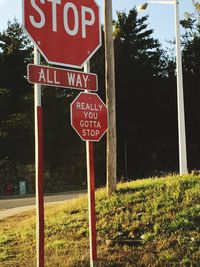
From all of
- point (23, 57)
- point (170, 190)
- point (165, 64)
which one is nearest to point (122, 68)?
point (165, 64)

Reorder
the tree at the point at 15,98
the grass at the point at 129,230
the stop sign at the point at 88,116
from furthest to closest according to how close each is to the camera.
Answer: the tree at the point at 15,98 < the grass at the point at 129,230 < the stop sign at the point at 88,116

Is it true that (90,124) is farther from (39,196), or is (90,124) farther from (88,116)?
(39,196)

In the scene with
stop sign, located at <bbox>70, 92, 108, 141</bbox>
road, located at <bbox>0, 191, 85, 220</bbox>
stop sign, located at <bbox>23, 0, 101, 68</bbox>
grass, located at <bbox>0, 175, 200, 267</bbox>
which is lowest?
road, located at <bbox>0, 191, 85, 220</bbox>

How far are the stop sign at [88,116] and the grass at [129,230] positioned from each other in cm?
227

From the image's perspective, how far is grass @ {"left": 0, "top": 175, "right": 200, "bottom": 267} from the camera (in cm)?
798

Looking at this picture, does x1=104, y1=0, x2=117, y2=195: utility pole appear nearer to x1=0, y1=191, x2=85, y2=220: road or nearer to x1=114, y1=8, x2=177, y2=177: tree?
x1=0, y1=191, x2=85, y2=220: road

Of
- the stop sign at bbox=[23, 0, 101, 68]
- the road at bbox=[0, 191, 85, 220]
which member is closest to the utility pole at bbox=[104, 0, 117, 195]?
the road at bbox=[0, 191, 85, 220]

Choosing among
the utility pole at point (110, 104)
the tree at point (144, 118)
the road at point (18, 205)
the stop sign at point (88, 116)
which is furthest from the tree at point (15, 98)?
the stop sign at point (88, 116)

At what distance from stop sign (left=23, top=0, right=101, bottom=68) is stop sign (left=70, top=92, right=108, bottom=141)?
0.47 meters

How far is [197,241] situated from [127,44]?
134 feet

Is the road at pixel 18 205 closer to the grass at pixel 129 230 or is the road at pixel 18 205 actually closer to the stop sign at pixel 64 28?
the grass at pixel 129 230

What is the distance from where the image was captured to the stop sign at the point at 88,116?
21.5ft

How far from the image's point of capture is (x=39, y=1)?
6215 mm

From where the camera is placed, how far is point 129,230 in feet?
30.7
